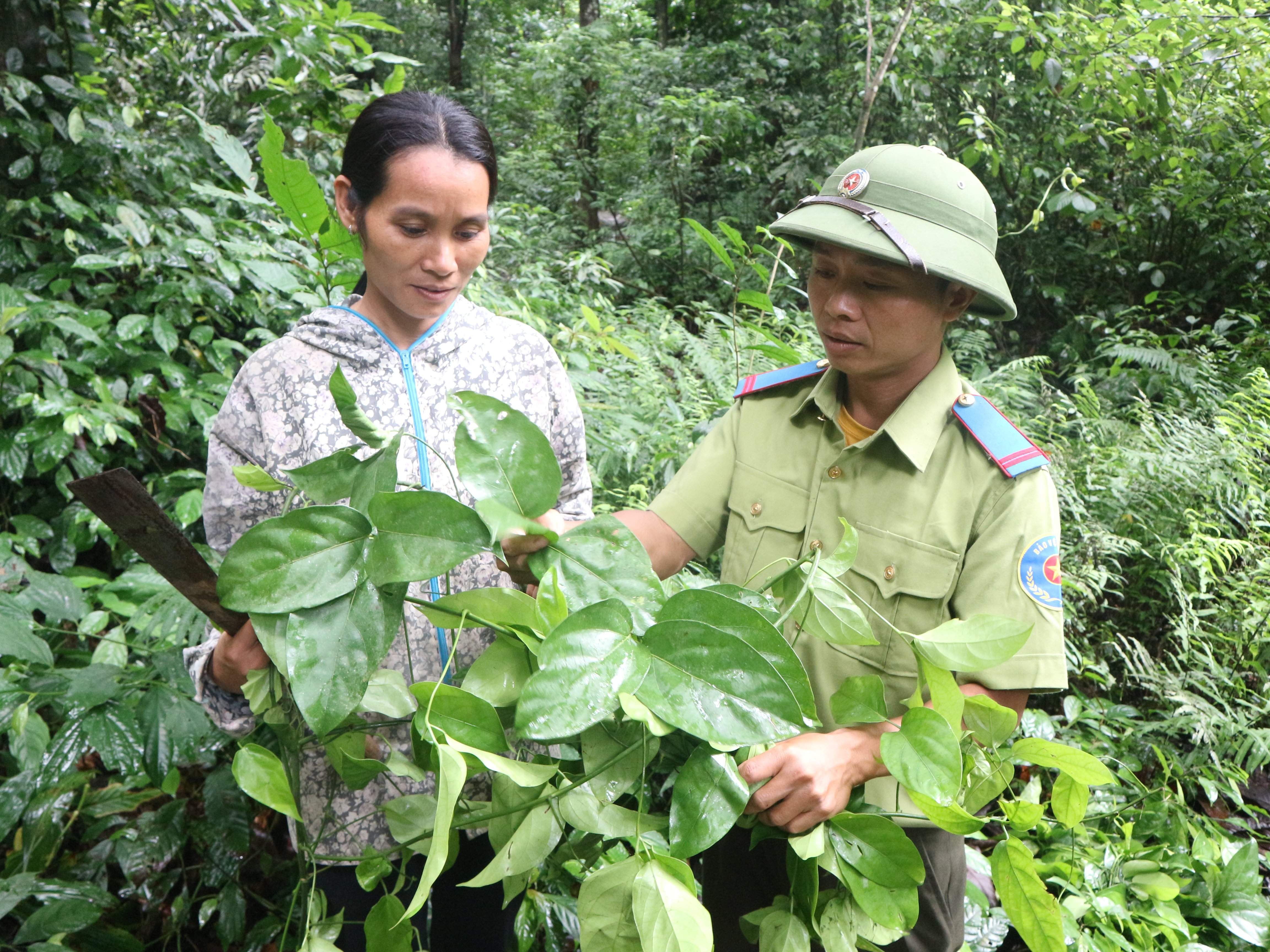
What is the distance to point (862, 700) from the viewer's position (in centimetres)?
82

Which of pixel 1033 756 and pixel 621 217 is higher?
pixel 1033 756

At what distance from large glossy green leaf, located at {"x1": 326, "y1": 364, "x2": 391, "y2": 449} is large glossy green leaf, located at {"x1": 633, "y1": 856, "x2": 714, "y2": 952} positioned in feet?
1.37

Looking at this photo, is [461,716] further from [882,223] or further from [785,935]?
[882,223]

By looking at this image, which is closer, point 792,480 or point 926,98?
point 792,480

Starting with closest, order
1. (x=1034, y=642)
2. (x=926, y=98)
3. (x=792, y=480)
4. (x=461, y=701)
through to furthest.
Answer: (x=461, y=701) < (x=1034, y=642) < (x=792, y=480) < (x=926, y=98)

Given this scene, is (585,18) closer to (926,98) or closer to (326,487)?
(926,98)

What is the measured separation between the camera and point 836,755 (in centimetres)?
89

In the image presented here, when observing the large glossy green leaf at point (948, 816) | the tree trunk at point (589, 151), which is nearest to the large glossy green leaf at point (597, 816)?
the large glossy green leaf at point (948, 816)

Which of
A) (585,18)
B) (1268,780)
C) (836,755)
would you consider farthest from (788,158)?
(836,755)

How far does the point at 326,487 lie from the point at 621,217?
27.0ft

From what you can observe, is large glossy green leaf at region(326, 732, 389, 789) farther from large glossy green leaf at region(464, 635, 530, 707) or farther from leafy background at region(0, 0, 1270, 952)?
leafy background at region(0, 0, 1270, 952)

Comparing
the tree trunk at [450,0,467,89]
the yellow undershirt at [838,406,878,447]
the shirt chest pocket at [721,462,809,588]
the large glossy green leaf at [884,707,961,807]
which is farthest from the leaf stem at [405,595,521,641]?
the tree trunk at [450,0,467,89]

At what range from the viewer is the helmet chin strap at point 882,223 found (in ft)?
3.61

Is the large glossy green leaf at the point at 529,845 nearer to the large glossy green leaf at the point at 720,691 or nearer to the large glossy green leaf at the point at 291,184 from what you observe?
the large glossy green leaf at the point at 720,691
